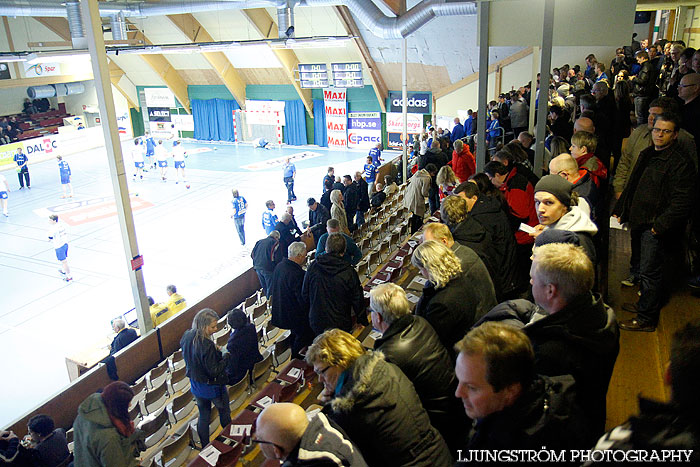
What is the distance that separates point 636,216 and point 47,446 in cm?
507

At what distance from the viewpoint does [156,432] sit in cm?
521

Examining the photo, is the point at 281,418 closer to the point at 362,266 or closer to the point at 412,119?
the point at 362,266

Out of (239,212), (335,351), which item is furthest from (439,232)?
(239,212)

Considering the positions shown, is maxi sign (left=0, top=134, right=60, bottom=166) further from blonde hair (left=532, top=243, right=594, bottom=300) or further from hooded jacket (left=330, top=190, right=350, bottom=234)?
blonde hair (left=532, top=243, right=594, bottom=300)

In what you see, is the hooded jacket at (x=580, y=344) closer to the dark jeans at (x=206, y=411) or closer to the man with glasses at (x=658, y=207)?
the man with glasses at (x=658, y=207)

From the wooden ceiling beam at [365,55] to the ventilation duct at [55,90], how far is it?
50.2ft

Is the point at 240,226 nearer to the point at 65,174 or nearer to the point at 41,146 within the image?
the point at 65,174

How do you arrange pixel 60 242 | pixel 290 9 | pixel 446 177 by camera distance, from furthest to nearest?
1. pixel 290 9
2. pixel 60 242
3. pixel 446 177

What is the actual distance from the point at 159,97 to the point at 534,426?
30.7 metres

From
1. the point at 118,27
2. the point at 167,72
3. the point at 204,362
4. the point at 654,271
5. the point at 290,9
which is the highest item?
Answer: the point at 290,9

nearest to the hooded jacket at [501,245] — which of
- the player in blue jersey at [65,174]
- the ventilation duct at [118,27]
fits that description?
the ventilation duct at [118,27]

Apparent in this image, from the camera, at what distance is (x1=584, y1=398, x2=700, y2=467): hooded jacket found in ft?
3.97

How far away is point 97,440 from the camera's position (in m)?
3.49

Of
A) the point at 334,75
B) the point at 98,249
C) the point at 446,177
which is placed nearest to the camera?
the point at 446,177
